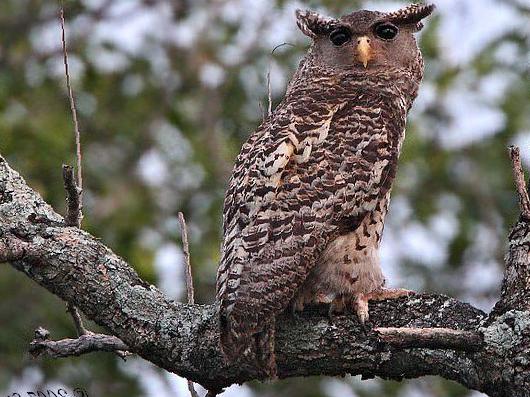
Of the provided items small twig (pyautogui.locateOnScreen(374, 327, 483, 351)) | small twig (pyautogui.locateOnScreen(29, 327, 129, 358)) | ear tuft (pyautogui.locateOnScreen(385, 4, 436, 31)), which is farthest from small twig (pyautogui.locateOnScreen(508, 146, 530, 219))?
ear tuft (pyautogui.locateOnScreen(385, 4, 436, 31))

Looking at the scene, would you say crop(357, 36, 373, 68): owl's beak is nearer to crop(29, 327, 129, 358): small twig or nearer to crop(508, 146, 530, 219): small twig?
crop(508, 146, 530, 219): small twig

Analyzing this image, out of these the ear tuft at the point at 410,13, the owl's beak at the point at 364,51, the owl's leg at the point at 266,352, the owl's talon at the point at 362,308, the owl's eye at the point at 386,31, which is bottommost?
the owl's leg at the point at 266,352

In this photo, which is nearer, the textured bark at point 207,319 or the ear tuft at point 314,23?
the textured bark at point 207,319

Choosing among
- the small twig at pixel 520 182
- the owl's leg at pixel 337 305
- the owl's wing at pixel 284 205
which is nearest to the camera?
the small twig at pixel 520 182

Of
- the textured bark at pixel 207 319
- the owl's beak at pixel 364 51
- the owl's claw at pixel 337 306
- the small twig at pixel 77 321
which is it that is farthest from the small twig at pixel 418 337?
the owl's beak at pixel 364 51

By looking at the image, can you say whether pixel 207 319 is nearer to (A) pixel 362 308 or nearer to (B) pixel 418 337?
(A) pixel 362 308

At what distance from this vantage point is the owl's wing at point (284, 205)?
11.8 feet

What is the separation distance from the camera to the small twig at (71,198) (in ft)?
11.0

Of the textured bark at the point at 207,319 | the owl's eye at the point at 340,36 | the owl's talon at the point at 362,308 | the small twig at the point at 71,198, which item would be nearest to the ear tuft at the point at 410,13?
the owl's eye at the point at 340,36

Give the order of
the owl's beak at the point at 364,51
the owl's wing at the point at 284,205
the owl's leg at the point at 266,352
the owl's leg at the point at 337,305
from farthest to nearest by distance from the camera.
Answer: the owl's beak at the point at 364,51, the owl's leg at the point at 337,305, the owl's wing at the point at 284,205, the owl's leg at the point at 266,352

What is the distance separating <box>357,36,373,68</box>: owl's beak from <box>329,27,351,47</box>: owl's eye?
107mm

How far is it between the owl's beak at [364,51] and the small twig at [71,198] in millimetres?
1942

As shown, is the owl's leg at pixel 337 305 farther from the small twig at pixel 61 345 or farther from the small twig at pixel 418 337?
the small twig at pixel 61 345

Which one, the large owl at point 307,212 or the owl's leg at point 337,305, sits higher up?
the large owl at point 307,212
